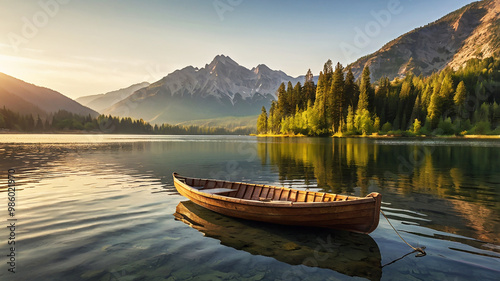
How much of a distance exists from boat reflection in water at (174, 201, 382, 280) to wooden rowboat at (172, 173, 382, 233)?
48cm

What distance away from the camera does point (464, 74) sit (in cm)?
17888

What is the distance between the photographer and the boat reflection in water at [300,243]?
32.0ft

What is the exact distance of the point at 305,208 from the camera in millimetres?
12078

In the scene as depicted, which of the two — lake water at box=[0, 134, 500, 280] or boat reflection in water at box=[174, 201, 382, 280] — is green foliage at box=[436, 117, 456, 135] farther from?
boat reflection in water at box=[174, 201, 382, 280]

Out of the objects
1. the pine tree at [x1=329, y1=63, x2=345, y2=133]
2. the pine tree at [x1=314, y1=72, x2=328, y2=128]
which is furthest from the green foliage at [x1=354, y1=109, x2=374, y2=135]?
the pine tree at [x1=314, y1=72, x2=328, y2=128]

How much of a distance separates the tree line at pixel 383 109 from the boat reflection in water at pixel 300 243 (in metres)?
126

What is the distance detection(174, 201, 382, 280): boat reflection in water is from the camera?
9750mm

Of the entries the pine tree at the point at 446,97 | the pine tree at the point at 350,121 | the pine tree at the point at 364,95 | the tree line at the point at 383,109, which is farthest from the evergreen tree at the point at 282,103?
the pine tree at the point at 446,97

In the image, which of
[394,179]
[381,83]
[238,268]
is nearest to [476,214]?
[394,179]

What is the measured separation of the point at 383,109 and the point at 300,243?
162m

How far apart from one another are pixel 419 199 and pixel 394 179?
8.73m

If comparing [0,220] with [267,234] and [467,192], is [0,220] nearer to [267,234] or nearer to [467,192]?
[267,234]

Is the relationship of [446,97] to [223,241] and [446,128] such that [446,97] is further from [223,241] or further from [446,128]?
[223,241]

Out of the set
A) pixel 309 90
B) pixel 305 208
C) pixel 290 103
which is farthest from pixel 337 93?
pixel 305 208
